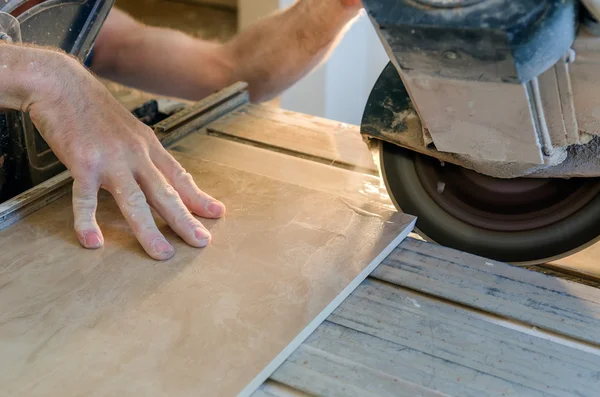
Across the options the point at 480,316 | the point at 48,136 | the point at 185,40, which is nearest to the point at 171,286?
the point at 48,136

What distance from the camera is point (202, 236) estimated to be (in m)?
1.45

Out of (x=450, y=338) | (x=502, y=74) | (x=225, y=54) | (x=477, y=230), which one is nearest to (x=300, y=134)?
(x=225, y=54)

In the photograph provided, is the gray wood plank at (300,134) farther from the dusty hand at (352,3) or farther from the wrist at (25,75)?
the wrist at (25,75)

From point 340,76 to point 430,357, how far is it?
2537mm

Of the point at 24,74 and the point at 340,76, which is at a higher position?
the point at 24,74

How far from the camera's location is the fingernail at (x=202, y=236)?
1.44 metres

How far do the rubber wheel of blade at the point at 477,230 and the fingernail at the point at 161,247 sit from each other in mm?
558

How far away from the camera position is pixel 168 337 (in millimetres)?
1185

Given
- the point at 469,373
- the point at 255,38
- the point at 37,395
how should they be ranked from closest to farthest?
the point at 37,395
the point at 469,373
the point at 255,38

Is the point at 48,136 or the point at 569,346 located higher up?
the point at 48,136

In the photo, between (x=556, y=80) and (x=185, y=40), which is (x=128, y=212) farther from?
(x=185, y=40)

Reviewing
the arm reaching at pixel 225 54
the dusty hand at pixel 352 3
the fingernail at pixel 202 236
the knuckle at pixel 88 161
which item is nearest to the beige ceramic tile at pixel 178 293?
the fingernail at pixel 202 236

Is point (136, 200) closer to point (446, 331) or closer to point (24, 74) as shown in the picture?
point (24, 74)

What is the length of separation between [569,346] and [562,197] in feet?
1.45
